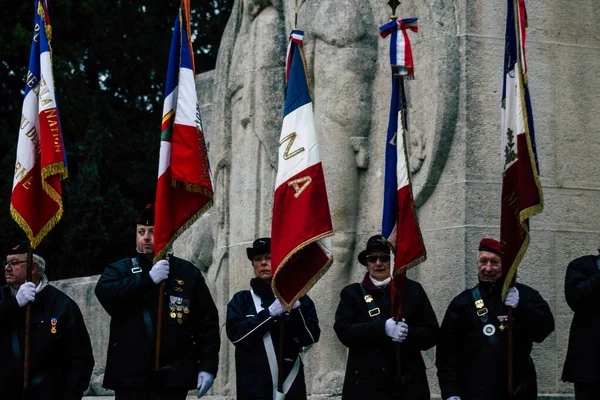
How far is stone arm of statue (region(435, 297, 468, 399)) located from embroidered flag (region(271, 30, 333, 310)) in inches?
35.2

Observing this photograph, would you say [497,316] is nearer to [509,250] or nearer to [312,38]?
[509,250]

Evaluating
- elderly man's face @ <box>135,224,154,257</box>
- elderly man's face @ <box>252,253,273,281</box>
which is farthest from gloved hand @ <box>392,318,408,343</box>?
elderly man's face @ <box>135,224,154,257</box>

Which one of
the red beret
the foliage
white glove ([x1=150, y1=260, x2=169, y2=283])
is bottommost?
white glove ([x1=150, y1=260, x2=169, y2=283])

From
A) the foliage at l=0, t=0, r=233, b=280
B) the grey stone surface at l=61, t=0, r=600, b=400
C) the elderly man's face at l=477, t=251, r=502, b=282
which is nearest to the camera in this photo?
the elderly man's face at l=477, t=251, r=502, b=282

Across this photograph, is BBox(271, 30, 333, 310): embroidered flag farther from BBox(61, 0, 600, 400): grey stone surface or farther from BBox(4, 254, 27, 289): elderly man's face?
BBox(61, 0, 600, 400): grey stone surface

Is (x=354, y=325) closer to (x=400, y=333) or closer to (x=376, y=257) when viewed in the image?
(x=400, y=333)

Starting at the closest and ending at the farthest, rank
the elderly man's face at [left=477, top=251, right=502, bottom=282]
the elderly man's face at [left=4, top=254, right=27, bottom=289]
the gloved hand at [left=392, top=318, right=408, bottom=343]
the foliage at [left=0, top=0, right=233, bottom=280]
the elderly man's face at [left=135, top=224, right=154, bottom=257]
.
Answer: the gloved hand at [left=392, top=318, right=408, bottom=343] < the elderly man's face at [left=477, top=251, right=502, bottom=282] < the elderly man's face at [left=135, top=224, right=154, bottom=257] < the elderly man's face at [left=4, top=254, right=27, bottom=289] < the foliage at [left=0, top=0, right=233, bottom=280]

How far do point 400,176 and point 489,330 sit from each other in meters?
1.19

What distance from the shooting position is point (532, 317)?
35.6 feet

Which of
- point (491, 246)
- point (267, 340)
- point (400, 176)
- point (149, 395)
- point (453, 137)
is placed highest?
point (453, 137)

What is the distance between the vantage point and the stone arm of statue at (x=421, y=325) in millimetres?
10922

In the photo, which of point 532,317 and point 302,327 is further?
point 302,327

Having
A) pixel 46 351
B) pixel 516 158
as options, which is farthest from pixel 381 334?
pixel 46 351

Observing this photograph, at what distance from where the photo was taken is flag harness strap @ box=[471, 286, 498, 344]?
1101 cm
